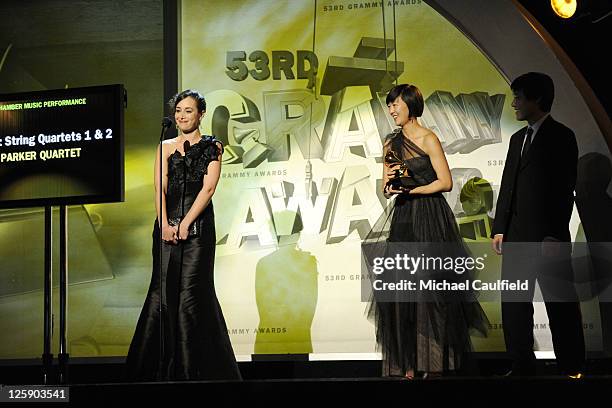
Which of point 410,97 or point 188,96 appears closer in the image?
point 410,97

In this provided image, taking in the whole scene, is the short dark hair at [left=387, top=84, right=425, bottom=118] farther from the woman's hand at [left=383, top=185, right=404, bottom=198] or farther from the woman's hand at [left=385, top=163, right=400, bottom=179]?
the woman's hand at [left=383, top=185, right=404, bottom=198]

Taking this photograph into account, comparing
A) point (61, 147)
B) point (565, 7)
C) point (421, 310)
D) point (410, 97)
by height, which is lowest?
point (421, 310)

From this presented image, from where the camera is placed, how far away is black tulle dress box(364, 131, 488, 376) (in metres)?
5.34

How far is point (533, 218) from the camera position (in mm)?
5590

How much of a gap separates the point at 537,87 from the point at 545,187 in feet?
2.22

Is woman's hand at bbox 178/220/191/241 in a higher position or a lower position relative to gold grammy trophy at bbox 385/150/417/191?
lower

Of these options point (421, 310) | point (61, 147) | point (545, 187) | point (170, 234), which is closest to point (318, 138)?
point (170, 234)

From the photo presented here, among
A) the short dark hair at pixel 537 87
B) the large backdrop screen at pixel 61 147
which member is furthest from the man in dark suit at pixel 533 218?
the large backdrop screen at pixel 61 147

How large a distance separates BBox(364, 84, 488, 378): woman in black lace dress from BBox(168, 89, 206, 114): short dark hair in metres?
1.24

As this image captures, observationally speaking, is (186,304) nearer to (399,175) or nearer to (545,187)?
(399,175)

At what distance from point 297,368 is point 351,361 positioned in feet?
1.15

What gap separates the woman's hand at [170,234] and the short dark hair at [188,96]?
782 millimetres

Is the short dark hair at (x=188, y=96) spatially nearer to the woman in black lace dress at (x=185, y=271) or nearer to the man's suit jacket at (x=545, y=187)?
the woman in black lace dress at (x=185, y=271)

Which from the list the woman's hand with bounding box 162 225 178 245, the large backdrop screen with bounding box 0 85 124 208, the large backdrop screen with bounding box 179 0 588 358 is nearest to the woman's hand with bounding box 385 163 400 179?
the large backdrop screen with bounding box 179 0 588 358
